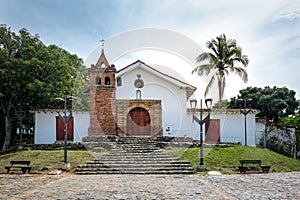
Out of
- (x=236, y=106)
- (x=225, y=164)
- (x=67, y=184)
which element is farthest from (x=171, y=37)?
(x=236, y=106)

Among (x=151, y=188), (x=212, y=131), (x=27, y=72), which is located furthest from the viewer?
Result: (x=212, y=131)

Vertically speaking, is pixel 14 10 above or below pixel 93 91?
above

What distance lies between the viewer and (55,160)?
48.7ft

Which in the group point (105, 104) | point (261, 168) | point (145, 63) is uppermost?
point (145, 63)

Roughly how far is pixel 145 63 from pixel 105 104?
446cm

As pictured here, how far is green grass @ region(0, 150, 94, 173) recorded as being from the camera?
14117 millimetres

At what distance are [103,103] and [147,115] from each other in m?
3.42

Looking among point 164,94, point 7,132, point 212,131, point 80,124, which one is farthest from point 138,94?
point 7,132

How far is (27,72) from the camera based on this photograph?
19172mm

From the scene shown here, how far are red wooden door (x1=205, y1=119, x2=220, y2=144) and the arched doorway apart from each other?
4342 mm

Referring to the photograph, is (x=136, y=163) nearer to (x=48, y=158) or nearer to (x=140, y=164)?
(x=140, y=164)

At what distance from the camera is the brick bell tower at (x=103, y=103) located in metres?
19.6

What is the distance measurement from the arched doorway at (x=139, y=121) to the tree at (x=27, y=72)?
5.19 meters

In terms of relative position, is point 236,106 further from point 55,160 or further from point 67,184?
point 67,184
